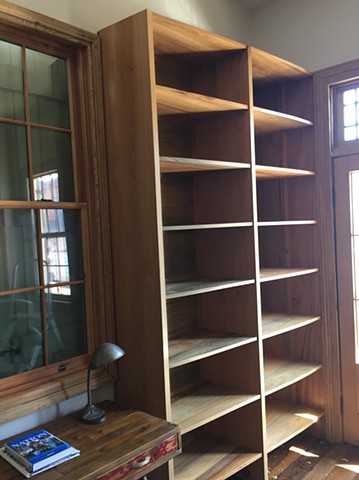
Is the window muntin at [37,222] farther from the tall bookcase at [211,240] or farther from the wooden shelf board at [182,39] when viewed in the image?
the wooden shelf board at [182,39]

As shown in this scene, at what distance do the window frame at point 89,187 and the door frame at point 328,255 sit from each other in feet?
5.11

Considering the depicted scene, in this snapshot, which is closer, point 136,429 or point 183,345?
point 136,429

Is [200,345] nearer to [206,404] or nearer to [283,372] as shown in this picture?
[206,404]

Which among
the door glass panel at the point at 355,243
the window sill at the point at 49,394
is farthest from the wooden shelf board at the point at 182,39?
the window sill at the point at 49,394

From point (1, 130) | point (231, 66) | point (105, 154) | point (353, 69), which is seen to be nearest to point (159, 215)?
point (105, 154)

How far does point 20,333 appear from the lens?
6.31 ft

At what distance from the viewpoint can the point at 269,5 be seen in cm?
310

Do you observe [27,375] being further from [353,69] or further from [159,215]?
[353,69]

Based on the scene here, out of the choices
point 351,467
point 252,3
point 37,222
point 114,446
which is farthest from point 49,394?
point 252,3

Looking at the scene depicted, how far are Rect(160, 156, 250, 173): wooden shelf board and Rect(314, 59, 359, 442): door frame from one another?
2.59 feet

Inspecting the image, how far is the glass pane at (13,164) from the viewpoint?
1.88 metres

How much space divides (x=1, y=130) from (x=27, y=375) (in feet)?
3.74

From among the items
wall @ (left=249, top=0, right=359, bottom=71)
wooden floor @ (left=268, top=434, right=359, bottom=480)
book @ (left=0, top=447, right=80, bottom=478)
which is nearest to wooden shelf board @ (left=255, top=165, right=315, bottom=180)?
wall @ (left=249, top=0, right=359, bottom=71)

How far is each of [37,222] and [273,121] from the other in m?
1.66
